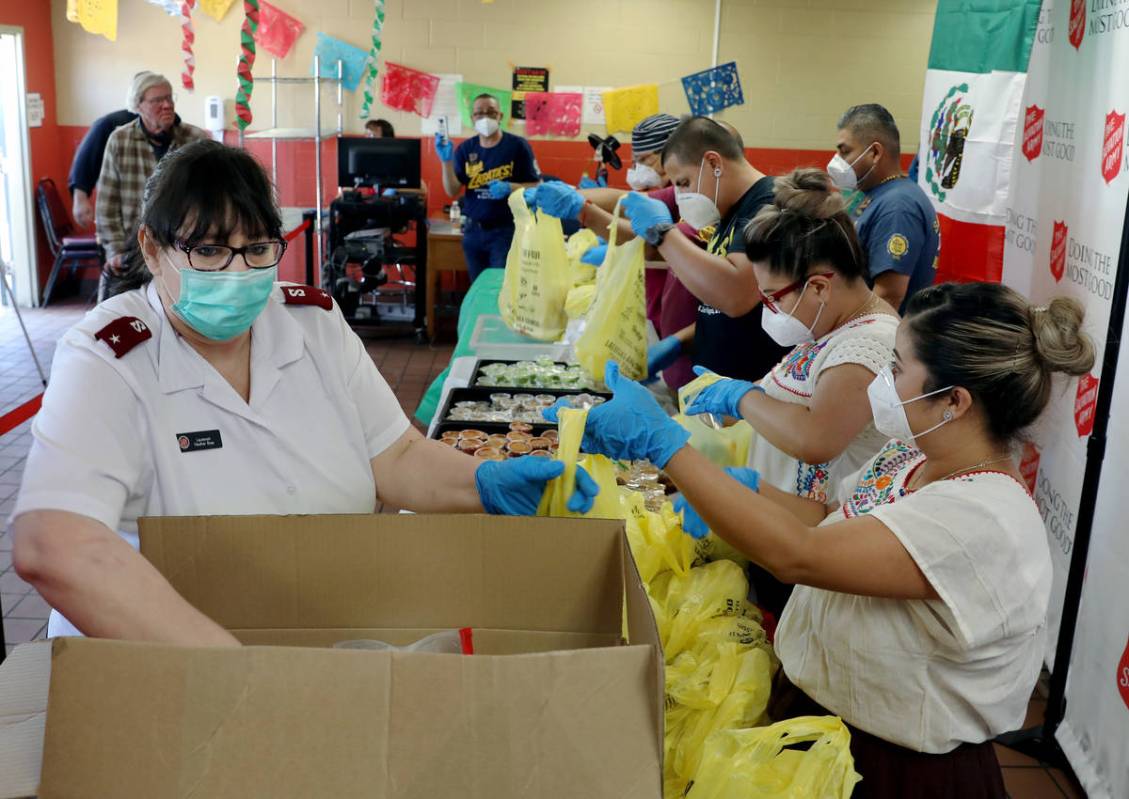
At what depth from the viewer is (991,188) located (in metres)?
3.41

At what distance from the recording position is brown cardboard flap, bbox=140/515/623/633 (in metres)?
1.24

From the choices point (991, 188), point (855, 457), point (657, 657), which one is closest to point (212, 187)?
point (657, 657)

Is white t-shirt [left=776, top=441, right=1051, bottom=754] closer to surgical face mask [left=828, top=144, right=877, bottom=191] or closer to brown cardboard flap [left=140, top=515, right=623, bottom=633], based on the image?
brown cardboard flap [left=140, top=515, right=623, bottom=633]

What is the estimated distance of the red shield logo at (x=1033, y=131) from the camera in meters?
3.24

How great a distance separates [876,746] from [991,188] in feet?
8.11

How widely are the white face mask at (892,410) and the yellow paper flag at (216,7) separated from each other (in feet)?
27.4

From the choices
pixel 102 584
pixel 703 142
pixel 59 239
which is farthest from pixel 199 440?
pixel 59 239

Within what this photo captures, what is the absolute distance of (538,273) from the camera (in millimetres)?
3828

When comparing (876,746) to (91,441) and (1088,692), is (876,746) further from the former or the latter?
(1088,692)

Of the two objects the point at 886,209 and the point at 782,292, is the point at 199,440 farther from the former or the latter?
the point at 886,209

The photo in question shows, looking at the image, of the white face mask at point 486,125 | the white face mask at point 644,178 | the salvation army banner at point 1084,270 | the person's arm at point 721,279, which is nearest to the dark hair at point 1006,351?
the salvation army banner at point 1084,270

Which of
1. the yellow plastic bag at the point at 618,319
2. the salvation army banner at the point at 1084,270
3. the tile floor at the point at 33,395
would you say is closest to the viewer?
the salvation army banner at the point at 1084,270

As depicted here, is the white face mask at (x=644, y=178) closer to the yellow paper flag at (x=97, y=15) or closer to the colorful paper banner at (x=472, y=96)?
the yellow paper flag at (x=97, y=15)

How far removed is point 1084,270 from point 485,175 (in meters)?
4.90
